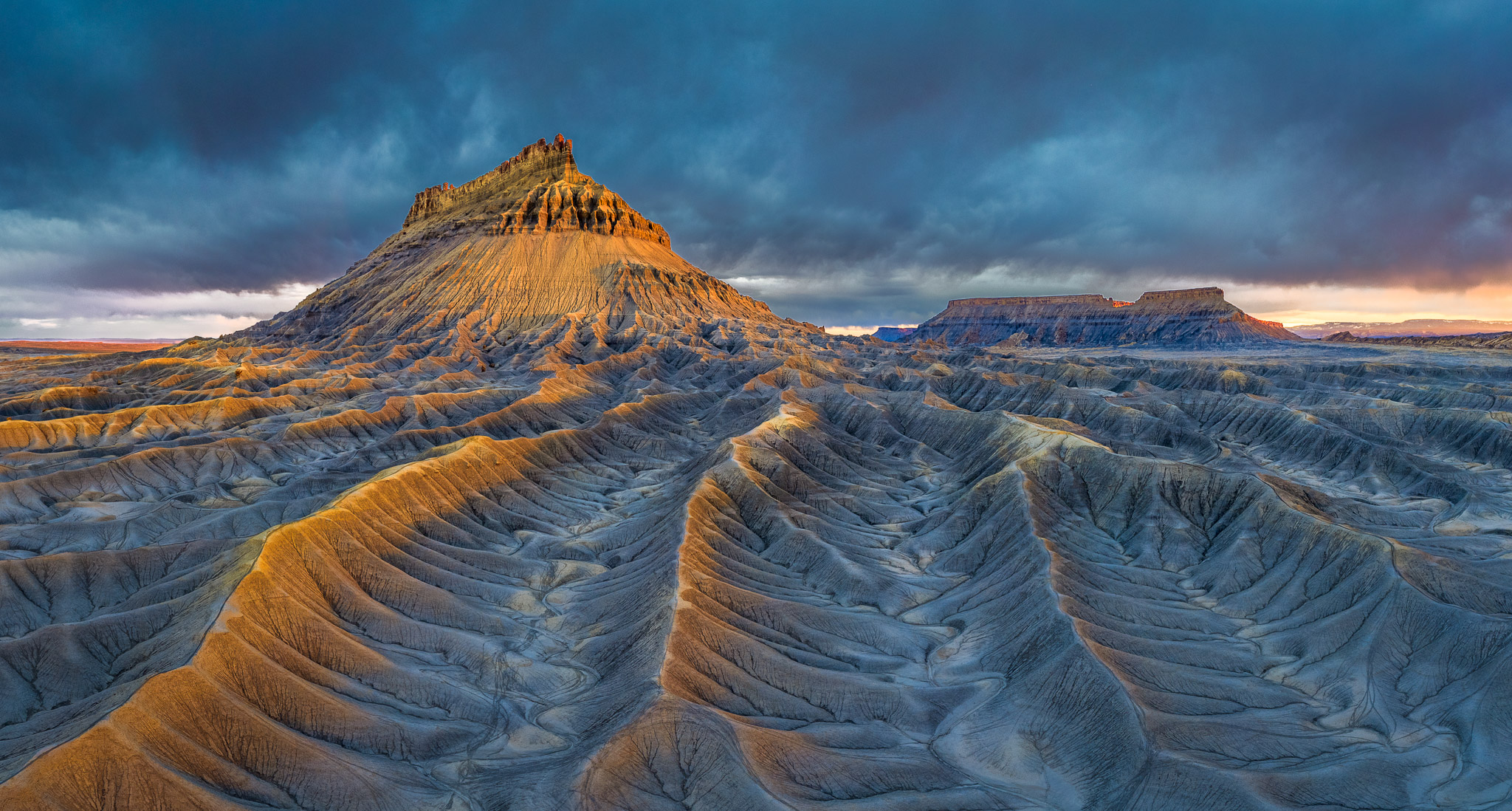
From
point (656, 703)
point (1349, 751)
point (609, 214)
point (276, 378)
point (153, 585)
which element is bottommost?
point (1349, 751)

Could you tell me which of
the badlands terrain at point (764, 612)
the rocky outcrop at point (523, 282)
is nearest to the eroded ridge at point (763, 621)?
the badlands terrain at point (764, 612)

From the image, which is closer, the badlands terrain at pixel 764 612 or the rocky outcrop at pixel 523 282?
the badlands terrain at pixel 764 612

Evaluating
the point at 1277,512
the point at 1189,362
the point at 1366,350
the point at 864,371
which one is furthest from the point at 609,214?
the point at 1366,350

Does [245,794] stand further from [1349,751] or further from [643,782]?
[1349,751]

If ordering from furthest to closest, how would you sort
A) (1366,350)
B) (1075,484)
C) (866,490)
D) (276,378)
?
(1366,350) → (276,378) → (866,490) → (1075,484)

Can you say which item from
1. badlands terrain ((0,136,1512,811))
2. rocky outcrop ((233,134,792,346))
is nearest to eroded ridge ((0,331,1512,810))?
badlands terrain ((0,136,1512,811))

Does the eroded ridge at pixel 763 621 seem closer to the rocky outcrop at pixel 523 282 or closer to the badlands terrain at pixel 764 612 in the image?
the badlands terrain at pixel 764 612

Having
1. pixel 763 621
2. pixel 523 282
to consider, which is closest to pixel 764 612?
pixel 763 621

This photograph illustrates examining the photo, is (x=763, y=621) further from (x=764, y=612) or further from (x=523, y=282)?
(x=523, y=282)
